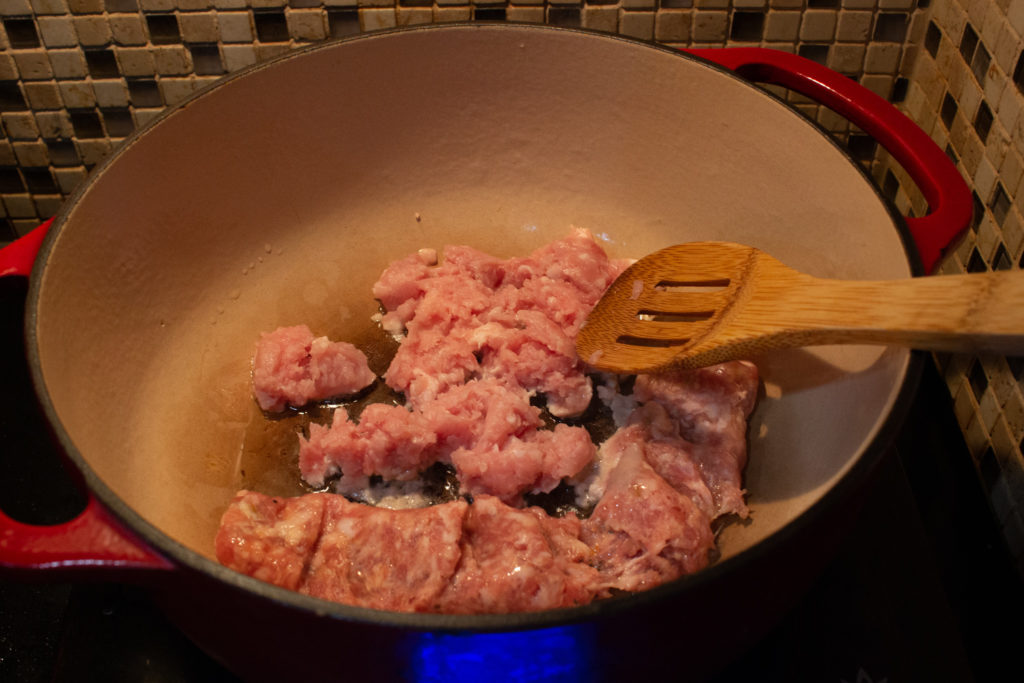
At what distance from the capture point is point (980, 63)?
1.67 meters

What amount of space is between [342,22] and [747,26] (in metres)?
0.96

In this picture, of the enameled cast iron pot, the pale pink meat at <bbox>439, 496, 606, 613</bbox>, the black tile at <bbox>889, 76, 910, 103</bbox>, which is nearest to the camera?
the enameled cast iron pot

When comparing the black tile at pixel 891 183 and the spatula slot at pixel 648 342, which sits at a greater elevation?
the spatula slot at pixel 648 342

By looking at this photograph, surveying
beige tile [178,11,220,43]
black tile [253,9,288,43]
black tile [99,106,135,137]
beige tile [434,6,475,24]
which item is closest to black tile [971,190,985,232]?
beige tile [434,6,475,24]

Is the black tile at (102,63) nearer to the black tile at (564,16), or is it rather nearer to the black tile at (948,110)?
the black tile at (564,16)

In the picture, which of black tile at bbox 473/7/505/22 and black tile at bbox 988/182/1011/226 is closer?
black tile at bbox 988/182/1011/226

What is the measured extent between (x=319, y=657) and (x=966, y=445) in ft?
4.64

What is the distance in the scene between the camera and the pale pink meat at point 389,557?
1.23 metres

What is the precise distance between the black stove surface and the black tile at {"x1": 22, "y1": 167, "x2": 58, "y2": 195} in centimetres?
71

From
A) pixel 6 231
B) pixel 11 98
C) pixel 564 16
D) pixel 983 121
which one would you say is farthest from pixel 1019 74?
pixel 6 231

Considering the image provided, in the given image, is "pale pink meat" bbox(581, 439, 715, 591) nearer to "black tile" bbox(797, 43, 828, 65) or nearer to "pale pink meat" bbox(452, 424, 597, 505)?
"pale pink meat" bbox(452, 424, 597, 505)

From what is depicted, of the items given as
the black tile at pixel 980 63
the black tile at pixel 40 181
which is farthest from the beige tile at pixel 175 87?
the black tile at pixel 980 63

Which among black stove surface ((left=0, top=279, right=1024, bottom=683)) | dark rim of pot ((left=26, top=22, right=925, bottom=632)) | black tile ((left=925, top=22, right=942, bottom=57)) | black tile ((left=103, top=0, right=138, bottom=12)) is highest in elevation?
black tile ((left=103, top=0, right=138, bottom=12))

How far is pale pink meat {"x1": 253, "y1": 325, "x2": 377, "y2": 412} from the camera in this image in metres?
1.57
